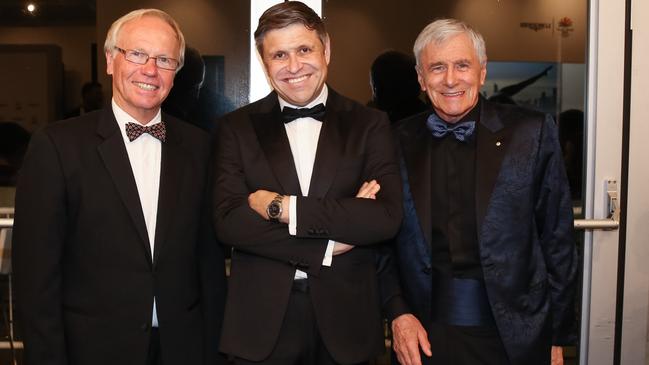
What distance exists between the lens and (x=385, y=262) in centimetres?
242

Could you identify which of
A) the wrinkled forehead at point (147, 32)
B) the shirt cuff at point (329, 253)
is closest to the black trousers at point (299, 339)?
the shirt cuff at point (329, 253)

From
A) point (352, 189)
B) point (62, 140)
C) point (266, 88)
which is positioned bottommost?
point (352, 189)

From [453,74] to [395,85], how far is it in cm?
91

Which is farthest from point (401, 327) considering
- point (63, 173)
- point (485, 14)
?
point (485, 14)

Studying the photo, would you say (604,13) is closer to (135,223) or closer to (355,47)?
(355,47)

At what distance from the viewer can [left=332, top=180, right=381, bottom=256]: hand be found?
7.04ft

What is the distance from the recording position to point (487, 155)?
2.31 metres

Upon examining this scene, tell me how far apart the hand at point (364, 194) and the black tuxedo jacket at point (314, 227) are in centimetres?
3

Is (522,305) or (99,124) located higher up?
(99,124)

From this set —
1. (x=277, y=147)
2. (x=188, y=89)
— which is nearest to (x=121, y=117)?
(x=277, y=147)

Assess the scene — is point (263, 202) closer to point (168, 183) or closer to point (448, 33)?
point (168, 183)

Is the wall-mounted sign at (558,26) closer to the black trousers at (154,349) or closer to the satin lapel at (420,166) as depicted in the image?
the satin lapel at (420,166)

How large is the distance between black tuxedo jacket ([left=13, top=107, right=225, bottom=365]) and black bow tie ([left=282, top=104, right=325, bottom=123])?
1.36 ft

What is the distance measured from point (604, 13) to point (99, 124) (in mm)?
2398
